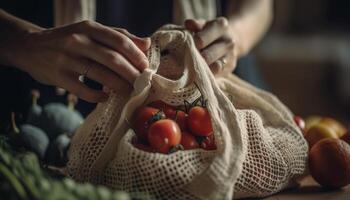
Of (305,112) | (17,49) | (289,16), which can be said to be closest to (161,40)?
(17,49)

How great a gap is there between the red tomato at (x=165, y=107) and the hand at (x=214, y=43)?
12 centimetres

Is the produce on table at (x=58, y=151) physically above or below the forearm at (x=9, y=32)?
below

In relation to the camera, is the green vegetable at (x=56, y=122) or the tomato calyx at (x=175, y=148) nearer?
the tomato calyx at (x=175, y=148)

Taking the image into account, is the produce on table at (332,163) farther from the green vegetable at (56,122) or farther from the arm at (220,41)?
the green vegetable at (56,122)

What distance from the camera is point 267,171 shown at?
822 millimetres

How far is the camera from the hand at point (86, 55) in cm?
82

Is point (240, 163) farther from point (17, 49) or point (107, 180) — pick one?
point (17, 49)

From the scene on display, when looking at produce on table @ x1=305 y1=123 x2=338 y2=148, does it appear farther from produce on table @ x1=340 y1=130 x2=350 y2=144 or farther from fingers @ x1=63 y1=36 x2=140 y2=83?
fingers @ x1=63 y1=36 x2=140 y2=83

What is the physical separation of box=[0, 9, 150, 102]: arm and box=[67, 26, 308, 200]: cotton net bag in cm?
2

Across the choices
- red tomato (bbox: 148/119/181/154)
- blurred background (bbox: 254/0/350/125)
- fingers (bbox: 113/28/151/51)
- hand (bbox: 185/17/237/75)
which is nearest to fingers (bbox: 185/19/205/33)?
hand (bbox: 185/17/237/75)

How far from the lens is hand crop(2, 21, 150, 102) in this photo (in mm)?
819

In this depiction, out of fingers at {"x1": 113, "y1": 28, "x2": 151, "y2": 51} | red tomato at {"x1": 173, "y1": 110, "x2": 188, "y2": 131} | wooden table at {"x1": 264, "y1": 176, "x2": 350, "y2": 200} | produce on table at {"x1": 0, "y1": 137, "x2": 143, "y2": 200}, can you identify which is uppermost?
fingers at {"x1": 113, "y1": 28, "x2": 151, "y2": 51}

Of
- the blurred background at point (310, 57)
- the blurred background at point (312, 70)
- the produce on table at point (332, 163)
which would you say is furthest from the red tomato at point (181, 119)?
the blurred background at point (312, 70)

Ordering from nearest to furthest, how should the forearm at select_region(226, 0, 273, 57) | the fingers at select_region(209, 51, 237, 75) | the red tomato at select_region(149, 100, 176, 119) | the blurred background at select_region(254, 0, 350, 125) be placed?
the red tomato at select_region(149, 100, 176, 119)
the fingers at select_region(209, 51, 237, 75)
the forearm at select_region(226, 0, 273, 57)
the blurred background at select_region(254, 0, 350, 125)
